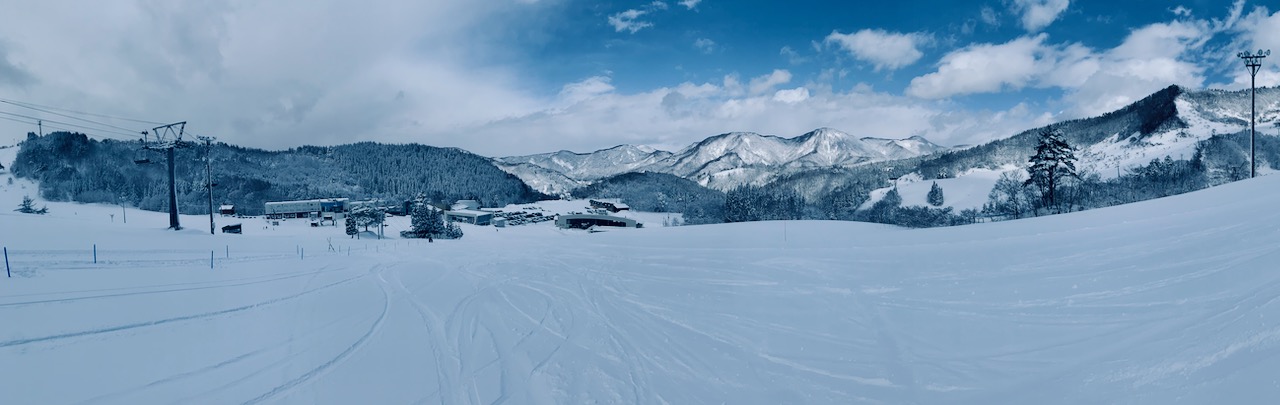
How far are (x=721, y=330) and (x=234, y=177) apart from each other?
17039 centimetres

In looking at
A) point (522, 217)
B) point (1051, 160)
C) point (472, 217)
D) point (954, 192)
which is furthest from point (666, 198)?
point (1051, 160)

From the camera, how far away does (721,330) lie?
32.0 ft

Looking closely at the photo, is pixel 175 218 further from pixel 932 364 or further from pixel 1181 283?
pixel 1181 283

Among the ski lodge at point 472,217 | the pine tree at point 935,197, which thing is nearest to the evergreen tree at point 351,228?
the ski lodge at point 472,217

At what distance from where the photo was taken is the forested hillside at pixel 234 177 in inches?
4006

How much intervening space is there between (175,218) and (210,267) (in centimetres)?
1852

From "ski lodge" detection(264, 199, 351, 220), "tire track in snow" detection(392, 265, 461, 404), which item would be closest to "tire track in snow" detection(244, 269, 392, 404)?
"tire track in snow" detection(392, 265, 461, 404)

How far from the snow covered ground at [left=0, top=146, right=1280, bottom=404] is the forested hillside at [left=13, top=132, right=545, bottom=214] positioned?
97.7ft

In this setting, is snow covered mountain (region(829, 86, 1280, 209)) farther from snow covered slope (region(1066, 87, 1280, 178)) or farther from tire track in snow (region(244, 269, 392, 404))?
tire track in snow (region(244, 269, 392, 404))

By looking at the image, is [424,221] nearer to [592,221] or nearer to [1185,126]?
[592,221]

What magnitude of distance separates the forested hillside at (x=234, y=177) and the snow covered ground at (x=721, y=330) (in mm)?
29783

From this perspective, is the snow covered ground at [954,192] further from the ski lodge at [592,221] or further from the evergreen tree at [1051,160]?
the evergreen tree at [1051,160]

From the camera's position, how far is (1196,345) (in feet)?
17.9

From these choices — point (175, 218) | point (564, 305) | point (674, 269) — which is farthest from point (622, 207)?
point (564, 305)
